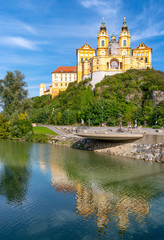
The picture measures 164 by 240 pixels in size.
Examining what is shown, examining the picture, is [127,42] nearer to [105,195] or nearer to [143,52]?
[143,52]

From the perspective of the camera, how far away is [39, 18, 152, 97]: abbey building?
6744 centimetres

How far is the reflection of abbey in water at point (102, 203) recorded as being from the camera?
12.3 meters

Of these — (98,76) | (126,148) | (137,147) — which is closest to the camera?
(137,147)

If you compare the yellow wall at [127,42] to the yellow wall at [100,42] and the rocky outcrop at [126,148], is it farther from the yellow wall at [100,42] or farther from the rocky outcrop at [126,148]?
the rocky outcrop at [126,148]

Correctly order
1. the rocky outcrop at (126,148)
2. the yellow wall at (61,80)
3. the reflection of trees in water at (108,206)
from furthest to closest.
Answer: the yellow wall at (61,80)
the rocky outcrop at (126,148)
the reflection of trees in water at (108,206)

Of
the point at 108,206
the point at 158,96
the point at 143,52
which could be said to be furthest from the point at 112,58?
the point at 108,206

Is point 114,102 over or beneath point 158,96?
beneath

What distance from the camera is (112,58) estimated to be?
223 feet

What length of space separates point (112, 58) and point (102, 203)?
5888 cm

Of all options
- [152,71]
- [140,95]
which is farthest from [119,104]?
[152,71]

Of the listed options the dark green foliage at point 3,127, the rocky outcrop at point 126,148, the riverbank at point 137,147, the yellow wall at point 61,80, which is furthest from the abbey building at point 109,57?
the riverbank at point 137,147

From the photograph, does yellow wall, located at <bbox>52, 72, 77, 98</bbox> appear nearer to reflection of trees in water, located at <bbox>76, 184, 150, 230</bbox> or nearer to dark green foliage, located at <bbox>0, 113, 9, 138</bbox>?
dark green foliage, located at <bbox>0, 113, 9, 138</bbox>

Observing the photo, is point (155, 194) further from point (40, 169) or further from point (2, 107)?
point (2, 107)

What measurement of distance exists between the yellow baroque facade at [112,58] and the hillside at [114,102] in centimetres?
297
